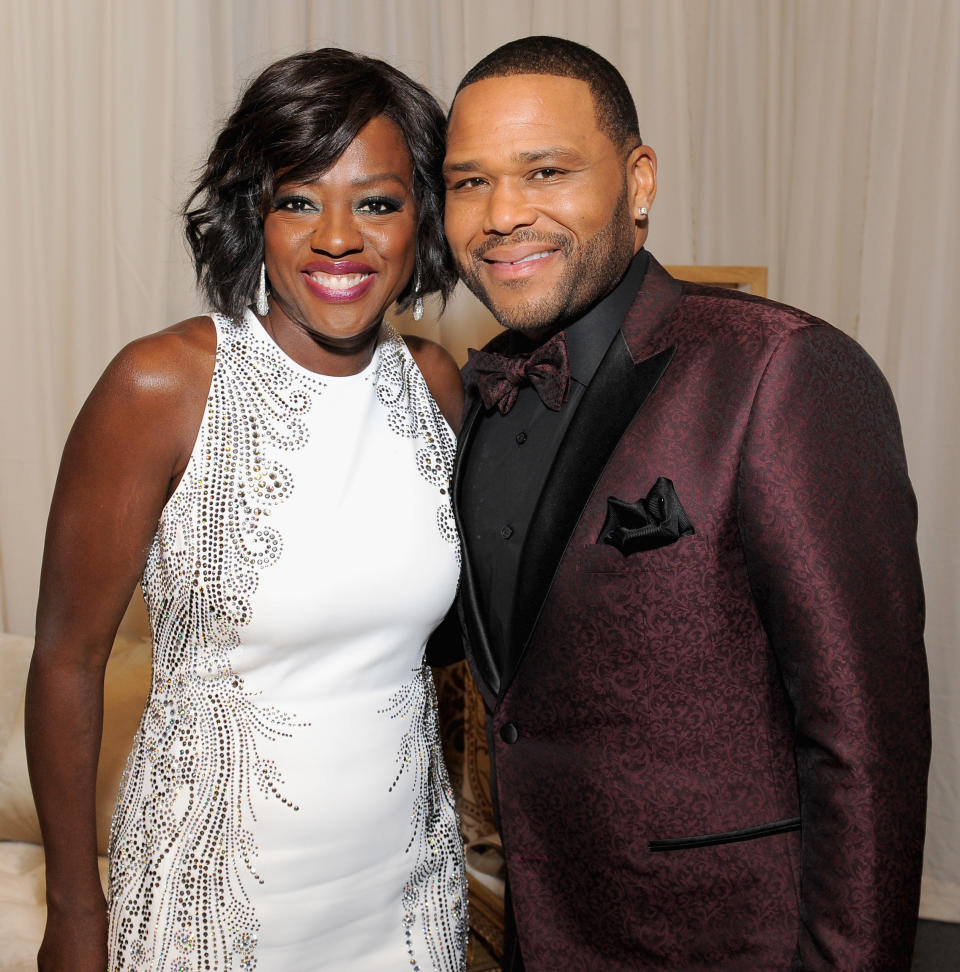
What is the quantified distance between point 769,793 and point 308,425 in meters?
0.88

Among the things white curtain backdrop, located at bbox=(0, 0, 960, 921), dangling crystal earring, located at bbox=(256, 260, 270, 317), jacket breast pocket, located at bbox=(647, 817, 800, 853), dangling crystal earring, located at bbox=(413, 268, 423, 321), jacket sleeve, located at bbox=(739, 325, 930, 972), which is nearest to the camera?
jacket sleeve, located at bbox=(739, 325, 930, 972)

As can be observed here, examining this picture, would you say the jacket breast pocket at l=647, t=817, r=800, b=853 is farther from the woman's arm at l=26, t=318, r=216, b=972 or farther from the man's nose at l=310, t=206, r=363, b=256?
the man's nose at l=310, t=206, r=363, b=256

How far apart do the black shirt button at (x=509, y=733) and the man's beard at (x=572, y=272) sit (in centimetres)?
60

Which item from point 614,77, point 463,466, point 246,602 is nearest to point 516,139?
point 614,77

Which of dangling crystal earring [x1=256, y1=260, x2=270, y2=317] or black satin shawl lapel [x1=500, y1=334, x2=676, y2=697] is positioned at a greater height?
dangling crystal earring [x1=256, y1=260, x2=270, y2=317]

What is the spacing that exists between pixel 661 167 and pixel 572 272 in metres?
1.85

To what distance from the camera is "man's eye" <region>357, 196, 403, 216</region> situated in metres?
1.62

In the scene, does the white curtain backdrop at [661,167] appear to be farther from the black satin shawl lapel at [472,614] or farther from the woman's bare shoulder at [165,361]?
the woman's bare shoulder at [165,361]

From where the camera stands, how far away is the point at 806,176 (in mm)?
3389

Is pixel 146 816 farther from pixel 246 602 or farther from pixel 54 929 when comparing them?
pixel 246 602

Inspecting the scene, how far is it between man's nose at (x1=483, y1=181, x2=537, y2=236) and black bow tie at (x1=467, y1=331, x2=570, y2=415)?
18cm

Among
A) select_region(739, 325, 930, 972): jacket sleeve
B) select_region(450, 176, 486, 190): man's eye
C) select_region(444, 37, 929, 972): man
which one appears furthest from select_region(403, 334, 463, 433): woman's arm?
select_region(739, 325, 930, 972): jacket sleeve

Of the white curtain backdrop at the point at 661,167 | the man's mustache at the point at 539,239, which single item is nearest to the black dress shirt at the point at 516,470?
the man's mustache at the point at 539,239

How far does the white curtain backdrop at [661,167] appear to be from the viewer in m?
2.77
